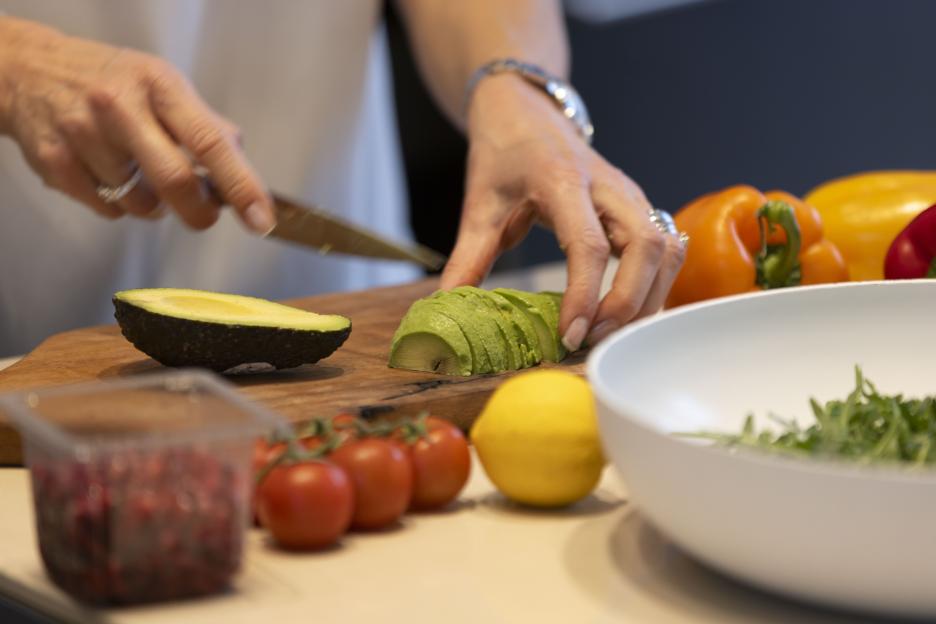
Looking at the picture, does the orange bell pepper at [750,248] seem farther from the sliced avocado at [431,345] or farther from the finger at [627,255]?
the sliced avocado at [431,345]

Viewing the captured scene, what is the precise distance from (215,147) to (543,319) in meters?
0.50

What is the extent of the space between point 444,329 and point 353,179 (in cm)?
137

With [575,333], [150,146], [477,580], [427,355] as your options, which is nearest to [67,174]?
[150,146]

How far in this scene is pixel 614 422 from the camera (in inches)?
39.5

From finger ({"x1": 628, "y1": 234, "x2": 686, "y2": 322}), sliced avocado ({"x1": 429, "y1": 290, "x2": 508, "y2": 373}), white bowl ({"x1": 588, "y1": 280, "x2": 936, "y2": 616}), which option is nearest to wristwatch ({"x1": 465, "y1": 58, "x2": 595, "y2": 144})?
finger ({"x1": 628, "y1": 234, "x2": 686, "y2": 322})

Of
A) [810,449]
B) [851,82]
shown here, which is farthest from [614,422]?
[851,82]

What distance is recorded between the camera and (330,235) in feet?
6.60

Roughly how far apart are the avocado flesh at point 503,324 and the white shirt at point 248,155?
109 centimetres

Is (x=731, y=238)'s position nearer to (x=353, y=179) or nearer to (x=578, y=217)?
(x=578, y=217)

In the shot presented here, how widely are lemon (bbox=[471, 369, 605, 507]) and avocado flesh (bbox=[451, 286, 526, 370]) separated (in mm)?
434

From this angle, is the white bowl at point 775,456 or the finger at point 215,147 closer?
the white bowl at point 775,456

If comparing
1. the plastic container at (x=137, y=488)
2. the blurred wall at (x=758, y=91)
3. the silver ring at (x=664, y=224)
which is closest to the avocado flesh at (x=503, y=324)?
the silver ring at (x=664, y=224)

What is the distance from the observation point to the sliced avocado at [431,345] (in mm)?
1590

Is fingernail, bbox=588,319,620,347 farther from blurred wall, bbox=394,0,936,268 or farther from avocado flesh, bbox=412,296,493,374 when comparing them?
blurred wall, bbox=394,0,936,268
